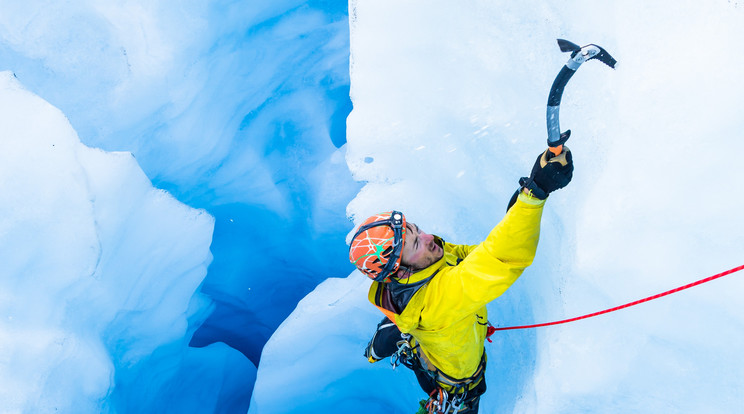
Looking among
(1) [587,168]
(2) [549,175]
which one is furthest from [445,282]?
(1) [587,168]

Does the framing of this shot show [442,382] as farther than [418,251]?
Yes

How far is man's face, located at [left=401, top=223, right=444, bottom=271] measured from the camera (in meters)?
1.52

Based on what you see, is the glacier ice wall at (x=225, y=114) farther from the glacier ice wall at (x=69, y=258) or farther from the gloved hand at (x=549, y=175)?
the gloved hand at (x=549, y=175)

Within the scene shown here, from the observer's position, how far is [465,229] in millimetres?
2227

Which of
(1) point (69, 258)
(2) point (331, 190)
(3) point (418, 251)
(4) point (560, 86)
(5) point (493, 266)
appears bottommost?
(2) point (331, 190)

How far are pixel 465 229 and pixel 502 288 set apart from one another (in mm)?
917

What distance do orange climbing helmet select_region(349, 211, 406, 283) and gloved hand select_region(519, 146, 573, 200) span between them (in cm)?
41

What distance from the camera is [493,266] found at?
1292 mm

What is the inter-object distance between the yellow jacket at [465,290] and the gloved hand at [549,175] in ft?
0.10

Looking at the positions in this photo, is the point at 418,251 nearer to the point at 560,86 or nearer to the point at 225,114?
the point at 560,86

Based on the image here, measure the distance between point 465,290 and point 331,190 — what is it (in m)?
1.74

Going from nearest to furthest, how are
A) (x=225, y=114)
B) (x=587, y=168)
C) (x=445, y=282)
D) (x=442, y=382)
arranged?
1. (x=445, y=282)
2. (x=587, y=168)
3. (x=442, y=382)
4. (x=225, y=114)

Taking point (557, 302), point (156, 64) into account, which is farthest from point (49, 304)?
point (557, 302)

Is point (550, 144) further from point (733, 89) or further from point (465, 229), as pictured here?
point (465, 229)
